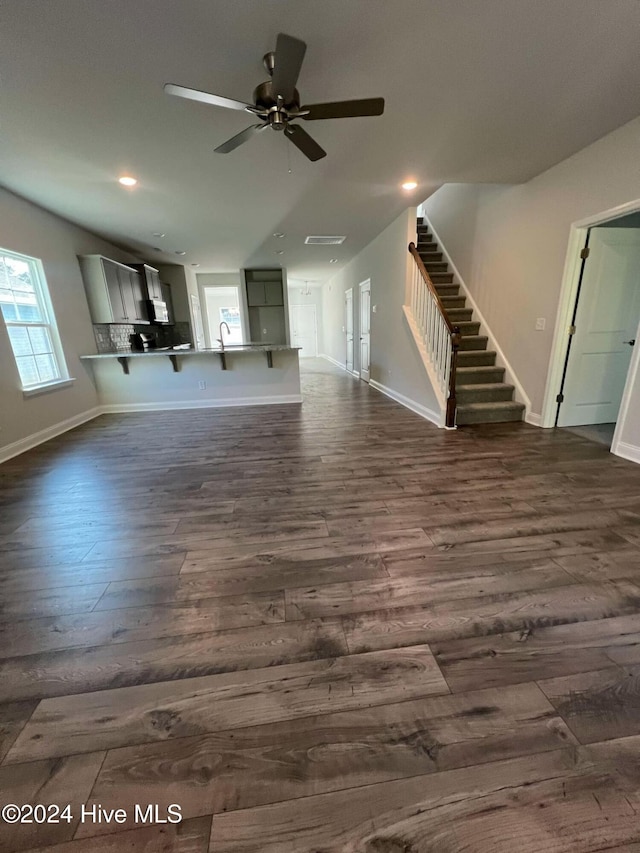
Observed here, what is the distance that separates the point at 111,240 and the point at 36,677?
6393mm

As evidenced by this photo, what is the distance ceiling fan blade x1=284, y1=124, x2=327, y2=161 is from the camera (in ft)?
6.78

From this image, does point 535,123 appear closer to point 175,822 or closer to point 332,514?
point 332,514

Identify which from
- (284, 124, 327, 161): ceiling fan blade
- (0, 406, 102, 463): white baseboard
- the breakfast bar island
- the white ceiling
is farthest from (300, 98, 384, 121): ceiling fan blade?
(0, 406, 102, 463): white baseboard

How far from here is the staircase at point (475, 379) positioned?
13.6 ft

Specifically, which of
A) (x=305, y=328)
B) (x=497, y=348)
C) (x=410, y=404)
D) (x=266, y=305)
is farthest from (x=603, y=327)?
(x=305, y=328)

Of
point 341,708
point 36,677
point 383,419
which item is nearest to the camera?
point 341,708

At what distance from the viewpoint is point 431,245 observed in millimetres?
5867

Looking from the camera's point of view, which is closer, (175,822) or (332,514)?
(175,822)

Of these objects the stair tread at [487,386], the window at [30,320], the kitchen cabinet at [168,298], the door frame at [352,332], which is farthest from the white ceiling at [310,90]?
the door frame at [352,332]

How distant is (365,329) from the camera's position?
702 centimetres

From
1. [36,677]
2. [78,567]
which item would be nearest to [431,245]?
[78,567]

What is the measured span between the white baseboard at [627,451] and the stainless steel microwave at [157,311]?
722 cm

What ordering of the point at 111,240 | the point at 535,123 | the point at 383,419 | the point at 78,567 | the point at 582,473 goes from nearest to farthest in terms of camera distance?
1. the point at 78,567
2. the point at 535,123
3. the point at 582,473
4. the point at 383,419
5. the point at 111,240

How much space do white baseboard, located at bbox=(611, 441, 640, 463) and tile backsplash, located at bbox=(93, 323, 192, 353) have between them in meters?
6.64
